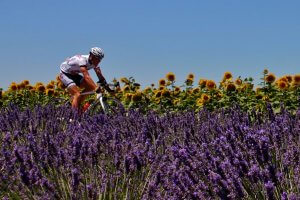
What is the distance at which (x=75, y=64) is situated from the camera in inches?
341

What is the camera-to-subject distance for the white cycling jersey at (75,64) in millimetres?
8547

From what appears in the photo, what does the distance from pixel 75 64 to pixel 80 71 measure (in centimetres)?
14

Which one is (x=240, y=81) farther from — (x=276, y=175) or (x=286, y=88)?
(x=276, y=175)

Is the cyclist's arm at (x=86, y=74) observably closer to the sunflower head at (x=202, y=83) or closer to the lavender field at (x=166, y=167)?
the sunflower head at (x=202, y=83)

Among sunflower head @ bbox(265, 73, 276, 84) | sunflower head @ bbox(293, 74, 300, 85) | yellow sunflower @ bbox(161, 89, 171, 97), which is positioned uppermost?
yellow sunflower @ bbox(161, 89, 171, 97)

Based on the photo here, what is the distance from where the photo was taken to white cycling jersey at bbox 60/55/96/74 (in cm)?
855

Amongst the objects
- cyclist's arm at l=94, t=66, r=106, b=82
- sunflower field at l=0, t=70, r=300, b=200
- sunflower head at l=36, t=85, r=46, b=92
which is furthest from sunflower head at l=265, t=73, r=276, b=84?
sunflower head at l=36, t=85, r=46, b=92

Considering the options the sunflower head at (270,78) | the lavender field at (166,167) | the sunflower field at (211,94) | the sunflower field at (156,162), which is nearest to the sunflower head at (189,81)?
the sunflower field at (211,94)

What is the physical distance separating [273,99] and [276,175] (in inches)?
249

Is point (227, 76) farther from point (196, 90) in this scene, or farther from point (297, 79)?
point (297, 79)

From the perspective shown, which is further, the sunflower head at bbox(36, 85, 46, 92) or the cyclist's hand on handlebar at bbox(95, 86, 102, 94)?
the sunflower head at bbox(36, 85, 46, 92)

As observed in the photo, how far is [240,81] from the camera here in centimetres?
956

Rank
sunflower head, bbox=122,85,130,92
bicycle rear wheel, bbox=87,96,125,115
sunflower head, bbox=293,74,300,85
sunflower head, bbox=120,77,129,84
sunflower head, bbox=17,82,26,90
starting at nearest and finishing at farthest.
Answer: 1. bicycle rear wheel, bbox=87,96,125,115
2. sunflower head, bbox=293,74,300,85
3. sunflower head, bbox=122,85,130,92
4. sunflower head, bbox=120,77,129,84
5. sunflower head, bbox=17,82,26,90

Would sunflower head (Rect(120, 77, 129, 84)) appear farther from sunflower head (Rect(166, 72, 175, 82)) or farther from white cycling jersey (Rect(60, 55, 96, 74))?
white cycling jersey (Rect(60, 55, 96, 74))
